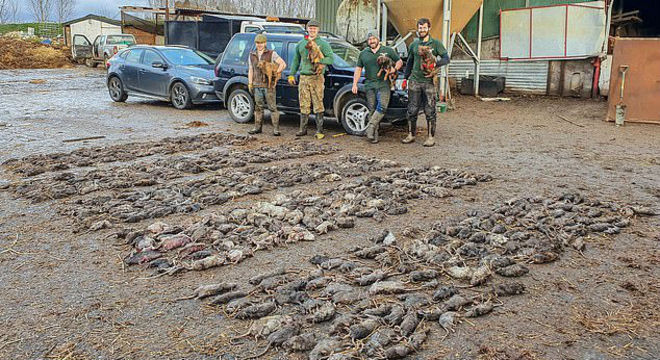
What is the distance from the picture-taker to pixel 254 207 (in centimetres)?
617

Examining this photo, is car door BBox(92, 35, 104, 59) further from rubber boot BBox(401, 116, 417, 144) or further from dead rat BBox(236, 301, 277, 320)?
dead rat BBox(236, 301, 277, 320)

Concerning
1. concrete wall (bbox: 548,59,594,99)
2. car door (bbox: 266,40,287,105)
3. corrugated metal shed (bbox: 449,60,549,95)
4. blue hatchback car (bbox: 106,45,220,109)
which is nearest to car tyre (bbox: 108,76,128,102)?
blue hatchback car (bbox: 106,45,220,109)

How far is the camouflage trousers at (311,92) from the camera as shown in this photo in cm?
1065

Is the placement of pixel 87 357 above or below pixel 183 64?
below

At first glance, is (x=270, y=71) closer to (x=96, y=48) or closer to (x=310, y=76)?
(x=310, y=76)

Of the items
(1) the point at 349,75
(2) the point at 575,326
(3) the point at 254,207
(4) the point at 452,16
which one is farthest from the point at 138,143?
(4) the point at 452,16

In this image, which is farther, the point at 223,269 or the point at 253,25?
the point at 253,25

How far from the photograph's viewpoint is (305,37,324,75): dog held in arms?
10.4 m

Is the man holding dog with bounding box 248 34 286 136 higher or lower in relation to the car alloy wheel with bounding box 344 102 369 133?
higher

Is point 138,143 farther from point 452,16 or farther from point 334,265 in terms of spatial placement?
point 452,16

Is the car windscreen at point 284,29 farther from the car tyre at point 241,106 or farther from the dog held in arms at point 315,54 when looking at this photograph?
the dog held in arms at point 315,54

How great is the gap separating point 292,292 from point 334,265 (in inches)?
25.5

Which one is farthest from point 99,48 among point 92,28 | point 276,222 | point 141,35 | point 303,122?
point 276,222

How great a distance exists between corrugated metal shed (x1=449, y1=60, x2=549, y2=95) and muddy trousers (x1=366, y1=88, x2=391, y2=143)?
28.4 ft
